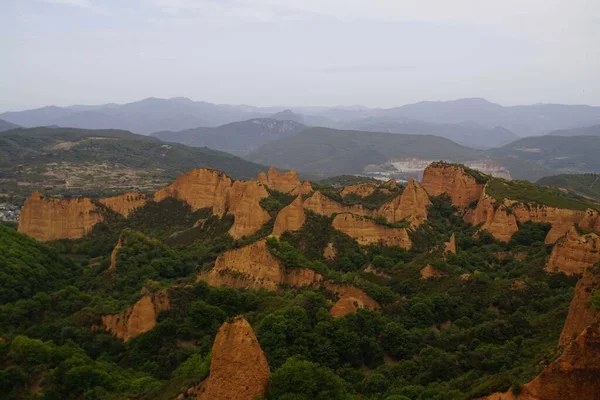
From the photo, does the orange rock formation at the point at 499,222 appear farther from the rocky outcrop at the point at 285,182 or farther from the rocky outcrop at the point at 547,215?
the rocky outcrop at the point at 285,182

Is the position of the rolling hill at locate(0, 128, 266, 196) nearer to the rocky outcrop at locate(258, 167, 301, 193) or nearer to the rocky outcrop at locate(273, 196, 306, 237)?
the rocky outcrop at locate(258, 167, 301, 193)

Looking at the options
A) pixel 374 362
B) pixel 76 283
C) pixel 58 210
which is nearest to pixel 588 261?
pixel 374 362

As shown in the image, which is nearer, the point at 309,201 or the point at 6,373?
the point at 6,373

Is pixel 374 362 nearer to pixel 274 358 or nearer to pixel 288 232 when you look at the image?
pixel 274 358

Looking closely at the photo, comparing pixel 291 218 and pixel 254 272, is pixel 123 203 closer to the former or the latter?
pixel 291 218

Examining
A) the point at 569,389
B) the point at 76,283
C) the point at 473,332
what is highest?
the point at 569,389

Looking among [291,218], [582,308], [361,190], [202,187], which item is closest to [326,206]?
[291,218]

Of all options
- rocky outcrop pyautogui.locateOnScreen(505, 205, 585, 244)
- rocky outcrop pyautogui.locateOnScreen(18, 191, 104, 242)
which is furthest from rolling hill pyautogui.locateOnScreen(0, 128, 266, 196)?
rocky outcrop pyautogui.locateOnScreen(505, 205, 585, 244)
